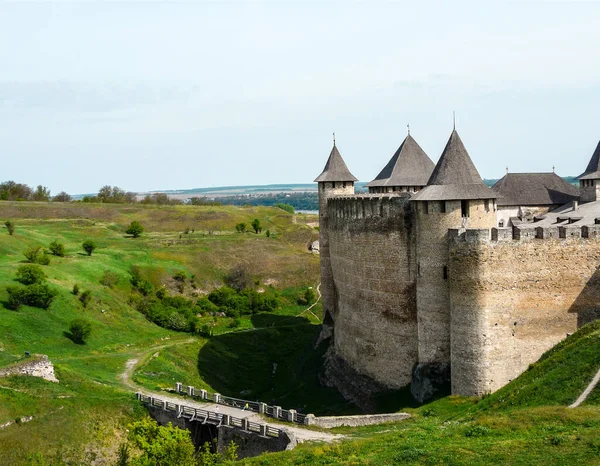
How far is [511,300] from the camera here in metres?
26.7

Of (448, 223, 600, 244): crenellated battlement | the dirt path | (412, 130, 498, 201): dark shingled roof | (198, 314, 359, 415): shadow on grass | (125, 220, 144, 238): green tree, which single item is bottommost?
(198, 314, 359, 415): shadow on grass

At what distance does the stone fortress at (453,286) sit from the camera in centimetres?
2655

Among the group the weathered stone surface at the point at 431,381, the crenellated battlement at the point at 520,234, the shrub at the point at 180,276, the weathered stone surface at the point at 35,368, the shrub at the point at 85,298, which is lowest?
the weathered stone surface at the point at 431,381

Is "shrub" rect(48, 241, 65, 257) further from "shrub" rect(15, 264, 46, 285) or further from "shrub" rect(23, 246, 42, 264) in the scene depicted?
"shrub" rect(15, 264, 46, 285)

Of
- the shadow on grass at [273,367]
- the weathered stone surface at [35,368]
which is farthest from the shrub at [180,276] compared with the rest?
the weathered stone surface at [35,368]

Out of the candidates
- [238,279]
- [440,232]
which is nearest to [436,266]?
[440,232]

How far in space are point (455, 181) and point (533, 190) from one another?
18.0 m

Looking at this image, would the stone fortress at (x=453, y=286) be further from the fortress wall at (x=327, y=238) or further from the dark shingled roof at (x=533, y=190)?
the dark shingled roof at (x=533, y=190)

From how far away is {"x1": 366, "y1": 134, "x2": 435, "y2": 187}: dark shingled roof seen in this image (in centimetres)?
3834

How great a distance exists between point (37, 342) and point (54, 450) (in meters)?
13.4

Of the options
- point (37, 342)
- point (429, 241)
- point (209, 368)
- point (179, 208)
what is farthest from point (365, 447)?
point (179, 208)

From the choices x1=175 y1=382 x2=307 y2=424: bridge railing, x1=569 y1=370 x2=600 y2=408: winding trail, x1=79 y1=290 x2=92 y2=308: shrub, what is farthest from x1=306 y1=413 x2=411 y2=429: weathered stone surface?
x1=79 y1=290 x2=92 y2=308: shrub

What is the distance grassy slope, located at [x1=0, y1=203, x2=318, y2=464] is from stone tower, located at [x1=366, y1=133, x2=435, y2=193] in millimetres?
16490

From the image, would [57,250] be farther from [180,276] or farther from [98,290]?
[180,276]
